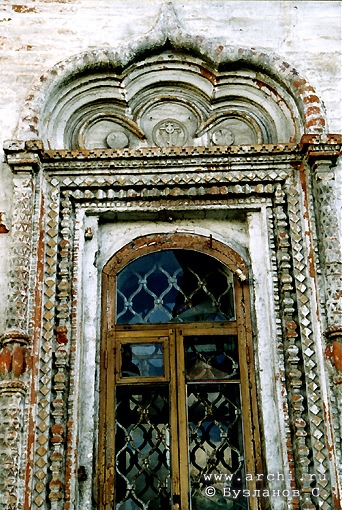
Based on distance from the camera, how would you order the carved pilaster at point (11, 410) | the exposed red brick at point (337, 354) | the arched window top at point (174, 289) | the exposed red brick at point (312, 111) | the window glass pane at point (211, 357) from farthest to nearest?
the exposed red brick at point (312, 111) < the arched window top at point (174, 289) < the window glass pane at point (211, 357) < the exposed red brick at point (337, 354) < the carved pilaster at point (11, 410)

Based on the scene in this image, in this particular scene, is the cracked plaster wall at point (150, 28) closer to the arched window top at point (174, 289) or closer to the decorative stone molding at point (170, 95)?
the decorative stone molding at point (170, 95)

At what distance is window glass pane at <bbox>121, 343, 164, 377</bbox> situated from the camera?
5.00 m

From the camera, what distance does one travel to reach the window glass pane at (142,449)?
466cm

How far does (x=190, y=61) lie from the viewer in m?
5.94

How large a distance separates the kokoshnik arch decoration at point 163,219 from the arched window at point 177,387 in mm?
106

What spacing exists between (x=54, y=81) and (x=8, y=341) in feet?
6.82

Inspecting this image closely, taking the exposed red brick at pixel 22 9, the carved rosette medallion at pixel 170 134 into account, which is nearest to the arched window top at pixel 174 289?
the carved rosette medallion at pixel 170 134

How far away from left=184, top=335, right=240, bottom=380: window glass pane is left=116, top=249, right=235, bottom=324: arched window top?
0.50ft

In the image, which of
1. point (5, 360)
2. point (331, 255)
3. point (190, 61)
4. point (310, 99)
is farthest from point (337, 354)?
point (190, 61)

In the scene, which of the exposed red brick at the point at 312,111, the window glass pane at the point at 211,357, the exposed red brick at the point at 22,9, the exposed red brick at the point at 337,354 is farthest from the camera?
the exposed red brick at the point at 22,9

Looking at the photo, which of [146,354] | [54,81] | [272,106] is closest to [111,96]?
[54,81]

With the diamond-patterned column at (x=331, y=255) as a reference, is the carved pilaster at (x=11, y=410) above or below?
below

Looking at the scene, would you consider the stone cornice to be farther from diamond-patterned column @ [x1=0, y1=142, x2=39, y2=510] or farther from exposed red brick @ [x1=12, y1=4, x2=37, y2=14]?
exposed red brick @ [x1=12, y1=4, x2=37, y2=14]

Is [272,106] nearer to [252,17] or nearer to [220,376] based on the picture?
[252,17]
